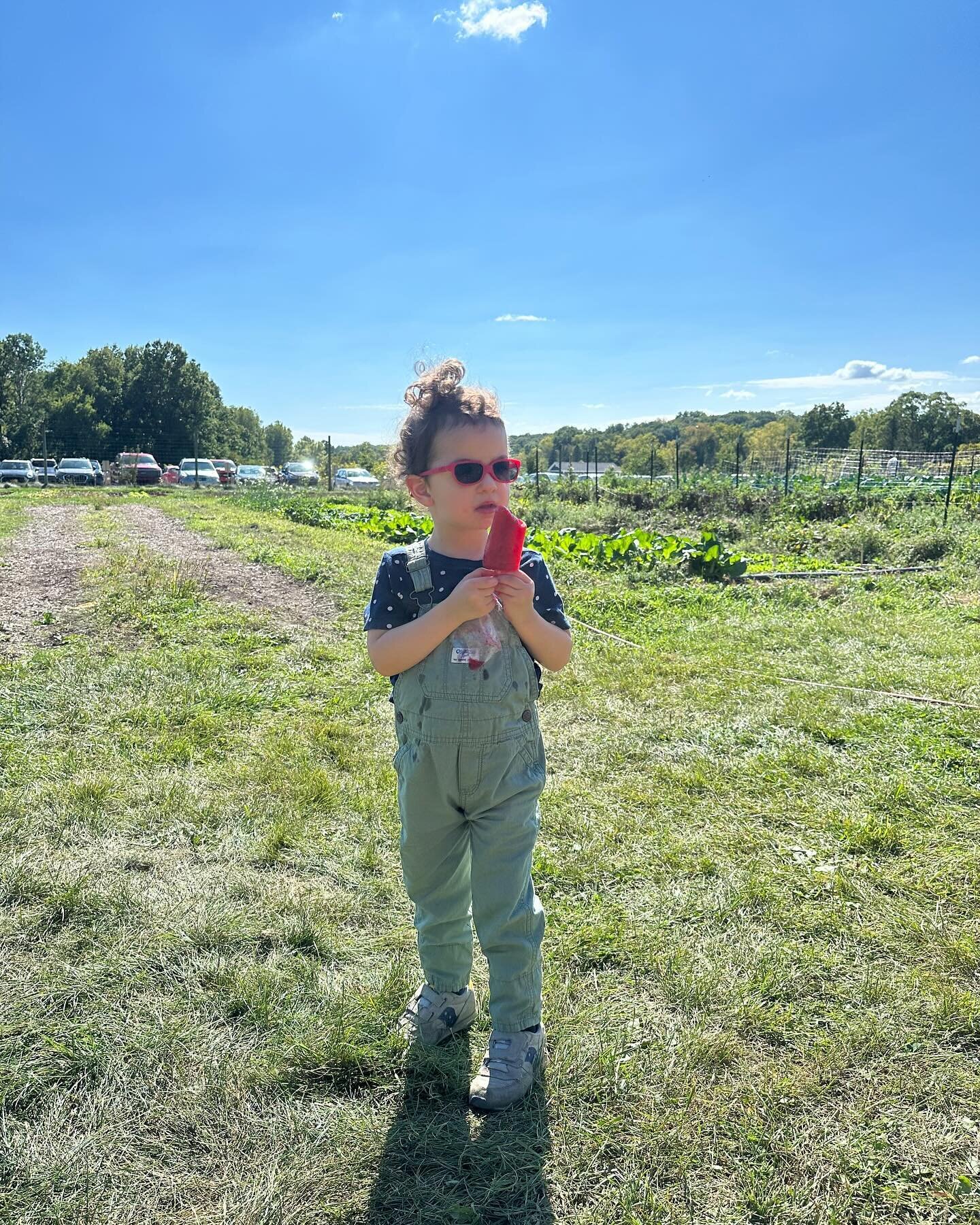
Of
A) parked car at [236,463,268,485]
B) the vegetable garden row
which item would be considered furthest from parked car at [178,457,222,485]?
the vegetable garden row

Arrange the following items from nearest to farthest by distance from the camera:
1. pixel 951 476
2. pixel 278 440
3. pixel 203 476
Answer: pixel 951 476
pixel 203 476
pixel 278 440

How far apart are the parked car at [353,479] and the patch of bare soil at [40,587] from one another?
2008cm

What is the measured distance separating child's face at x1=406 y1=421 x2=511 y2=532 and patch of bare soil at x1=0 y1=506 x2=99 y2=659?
4736 millimetres

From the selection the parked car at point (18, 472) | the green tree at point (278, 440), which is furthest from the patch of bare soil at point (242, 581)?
the green tree at point (278, 440)

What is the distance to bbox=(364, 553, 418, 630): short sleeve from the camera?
1.91 metres

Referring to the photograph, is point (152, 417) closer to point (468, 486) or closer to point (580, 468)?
point (580, 468)

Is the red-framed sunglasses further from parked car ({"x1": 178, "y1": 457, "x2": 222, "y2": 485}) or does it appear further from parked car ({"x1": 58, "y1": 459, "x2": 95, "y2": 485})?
parked car ({"x1": 58, "y1": 459, "x2": 95, "y2": 485})

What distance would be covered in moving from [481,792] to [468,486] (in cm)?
72

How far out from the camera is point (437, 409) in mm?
1889

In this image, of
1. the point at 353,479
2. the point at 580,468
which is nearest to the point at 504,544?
the point at 353,479

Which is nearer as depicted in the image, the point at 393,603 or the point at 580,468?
the point at 393,603

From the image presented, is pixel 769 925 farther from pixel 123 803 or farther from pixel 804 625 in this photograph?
pixel 804 625

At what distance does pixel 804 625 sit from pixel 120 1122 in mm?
6451

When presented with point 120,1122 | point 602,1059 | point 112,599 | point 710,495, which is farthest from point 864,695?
point 710,495
